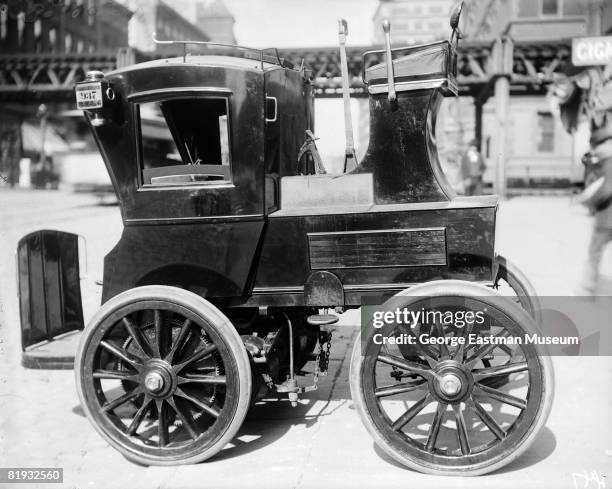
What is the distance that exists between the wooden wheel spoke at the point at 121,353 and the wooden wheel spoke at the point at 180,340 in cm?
16

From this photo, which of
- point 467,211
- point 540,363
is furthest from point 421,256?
point 540,363

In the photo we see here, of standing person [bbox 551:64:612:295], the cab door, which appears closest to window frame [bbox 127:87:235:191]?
the cab door

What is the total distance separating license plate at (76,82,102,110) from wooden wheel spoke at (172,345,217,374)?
1228 millimetres

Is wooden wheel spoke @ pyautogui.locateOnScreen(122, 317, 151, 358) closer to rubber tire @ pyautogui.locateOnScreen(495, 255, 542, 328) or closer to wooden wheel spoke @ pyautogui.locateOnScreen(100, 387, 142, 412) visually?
wooden wheel spoke @ pyautogui.locateOnScreen(100, 387, 142, 412)

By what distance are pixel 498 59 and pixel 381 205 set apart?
1703 centimetres

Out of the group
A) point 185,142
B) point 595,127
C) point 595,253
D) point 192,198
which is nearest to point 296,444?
point 192,198

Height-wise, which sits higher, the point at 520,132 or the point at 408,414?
the point at 520,132

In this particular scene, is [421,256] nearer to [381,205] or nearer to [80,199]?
[381,205]

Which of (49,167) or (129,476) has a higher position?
(49,167)

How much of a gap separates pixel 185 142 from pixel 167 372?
1331 mm

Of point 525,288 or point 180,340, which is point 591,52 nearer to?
point 525,288

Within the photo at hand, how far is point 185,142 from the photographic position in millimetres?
3537

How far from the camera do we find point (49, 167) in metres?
24.5

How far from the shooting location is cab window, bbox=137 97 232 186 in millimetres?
3078
